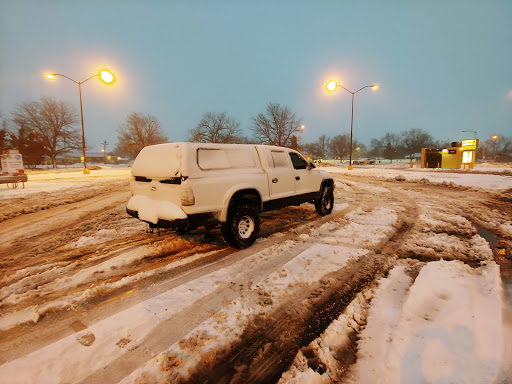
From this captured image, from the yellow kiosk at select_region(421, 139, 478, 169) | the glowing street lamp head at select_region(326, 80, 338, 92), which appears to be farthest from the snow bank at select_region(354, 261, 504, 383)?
the yellow kiosk at select_region(421, 139, 478, 169)

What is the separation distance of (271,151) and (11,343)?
4.75m

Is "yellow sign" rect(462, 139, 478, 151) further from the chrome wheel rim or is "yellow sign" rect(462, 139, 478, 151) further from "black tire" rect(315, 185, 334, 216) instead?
the chrome wheel rim

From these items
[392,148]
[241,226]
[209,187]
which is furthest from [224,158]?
[392,148]

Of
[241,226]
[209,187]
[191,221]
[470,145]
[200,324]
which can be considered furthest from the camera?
[470,145]

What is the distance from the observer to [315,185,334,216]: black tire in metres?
6.54

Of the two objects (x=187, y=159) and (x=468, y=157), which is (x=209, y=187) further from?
(x=468, y=157)

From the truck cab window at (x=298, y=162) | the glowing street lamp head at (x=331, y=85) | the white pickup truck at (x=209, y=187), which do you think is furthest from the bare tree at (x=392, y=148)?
the white pickup truck at (x=209, y=187)

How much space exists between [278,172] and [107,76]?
15.6 metres

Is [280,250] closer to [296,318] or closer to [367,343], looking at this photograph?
[296,318]

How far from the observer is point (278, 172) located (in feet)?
17.0

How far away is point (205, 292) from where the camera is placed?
2916mm

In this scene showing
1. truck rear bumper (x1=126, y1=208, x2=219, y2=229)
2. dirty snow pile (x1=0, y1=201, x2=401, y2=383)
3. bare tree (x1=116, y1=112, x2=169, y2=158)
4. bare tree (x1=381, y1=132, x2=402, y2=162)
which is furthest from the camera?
bare tree (x1=381, y1=132, x2=402, y2=162)

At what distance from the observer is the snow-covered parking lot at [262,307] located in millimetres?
1866

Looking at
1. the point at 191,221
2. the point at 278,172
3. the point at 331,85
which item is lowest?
the point at 191,221
